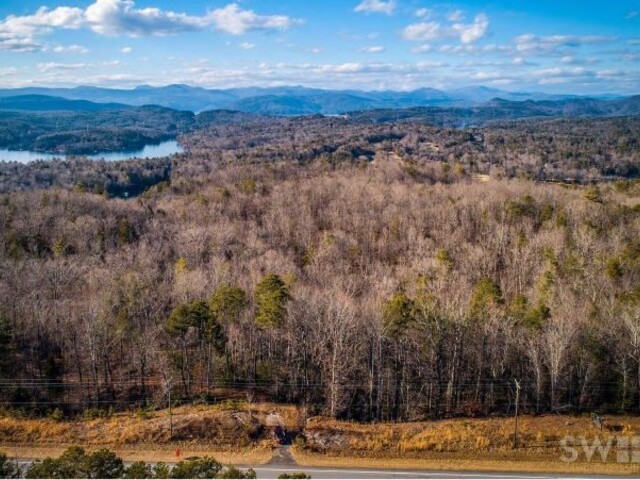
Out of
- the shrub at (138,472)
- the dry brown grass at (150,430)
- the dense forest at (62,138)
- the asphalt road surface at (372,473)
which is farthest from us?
the dense forest at (62,138)

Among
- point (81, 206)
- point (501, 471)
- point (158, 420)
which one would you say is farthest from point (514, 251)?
point (81, 206)

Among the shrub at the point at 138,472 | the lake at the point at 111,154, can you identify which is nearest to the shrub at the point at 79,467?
the shrub at the point at 138,472

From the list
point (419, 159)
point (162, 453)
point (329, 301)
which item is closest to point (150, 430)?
point (162, 453)

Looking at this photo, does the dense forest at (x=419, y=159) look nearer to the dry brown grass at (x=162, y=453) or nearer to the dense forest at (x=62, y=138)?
the dense forest at (x=62, y=138)

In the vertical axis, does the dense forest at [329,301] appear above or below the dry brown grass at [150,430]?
above

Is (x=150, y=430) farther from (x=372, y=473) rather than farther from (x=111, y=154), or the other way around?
(x=111, y=154)

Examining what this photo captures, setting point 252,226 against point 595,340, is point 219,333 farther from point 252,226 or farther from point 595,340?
point 252,226

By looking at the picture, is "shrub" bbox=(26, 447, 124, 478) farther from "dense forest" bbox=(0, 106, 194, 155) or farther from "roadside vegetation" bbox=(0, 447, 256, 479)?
"dense forest" bbox=(0, 106, 194, 155)
